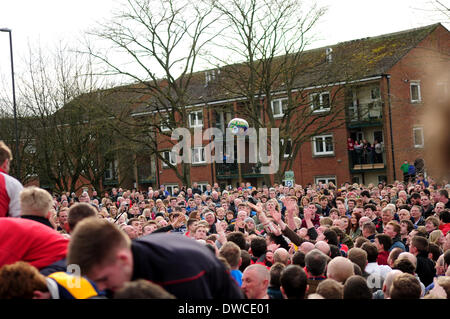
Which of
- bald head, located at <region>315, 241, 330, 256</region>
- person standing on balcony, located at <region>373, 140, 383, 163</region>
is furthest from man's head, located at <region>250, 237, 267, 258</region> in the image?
person standing on balcony, located at <region>373, 140, 383, 163</region>

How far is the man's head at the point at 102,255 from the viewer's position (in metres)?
2.82

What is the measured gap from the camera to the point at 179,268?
301 cm

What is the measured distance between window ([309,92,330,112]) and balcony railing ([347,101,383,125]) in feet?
5.76

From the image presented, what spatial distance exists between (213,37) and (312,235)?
77.1ft

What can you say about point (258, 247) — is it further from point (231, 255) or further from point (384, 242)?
point (231, 255)

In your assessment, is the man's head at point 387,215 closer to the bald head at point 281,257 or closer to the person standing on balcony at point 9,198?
the bald head at point 281,257

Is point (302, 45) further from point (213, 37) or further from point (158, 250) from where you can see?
point (158, 250)

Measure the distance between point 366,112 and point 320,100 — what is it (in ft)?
9.63

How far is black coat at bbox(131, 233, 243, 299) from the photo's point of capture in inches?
117

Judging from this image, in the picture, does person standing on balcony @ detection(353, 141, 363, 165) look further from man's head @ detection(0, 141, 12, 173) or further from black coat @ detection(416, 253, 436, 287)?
man's head @ detection(0, 141, 12, 173)

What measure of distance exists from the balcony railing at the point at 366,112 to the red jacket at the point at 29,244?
3126 cm

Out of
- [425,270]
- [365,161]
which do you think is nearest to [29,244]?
[425,270]

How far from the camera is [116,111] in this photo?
113 ft

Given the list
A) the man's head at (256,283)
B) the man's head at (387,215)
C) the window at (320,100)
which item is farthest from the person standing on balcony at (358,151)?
the man's head at (256,283)
